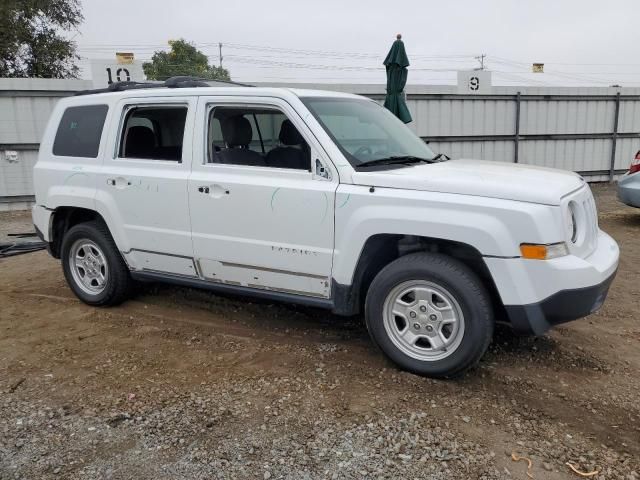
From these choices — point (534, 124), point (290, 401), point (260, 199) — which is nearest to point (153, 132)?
point (260, 199)

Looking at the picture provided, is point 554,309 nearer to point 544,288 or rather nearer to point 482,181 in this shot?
point 544,288

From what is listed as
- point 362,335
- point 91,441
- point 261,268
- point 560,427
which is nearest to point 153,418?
point 91,441

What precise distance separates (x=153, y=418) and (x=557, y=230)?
8.52 feet

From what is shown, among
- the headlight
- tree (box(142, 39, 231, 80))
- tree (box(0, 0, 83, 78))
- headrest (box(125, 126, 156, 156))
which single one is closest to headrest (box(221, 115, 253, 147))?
headrest (box(125, 126, 156, 156))

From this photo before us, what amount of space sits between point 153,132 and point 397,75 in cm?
485

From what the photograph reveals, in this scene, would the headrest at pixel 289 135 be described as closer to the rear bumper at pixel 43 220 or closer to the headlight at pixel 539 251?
the headlight at pixel 539 251

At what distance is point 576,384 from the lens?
3.56m

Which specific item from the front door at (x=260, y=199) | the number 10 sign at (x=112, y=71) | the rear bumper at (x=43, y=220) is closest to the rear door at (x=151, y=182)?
the front door at (x=260, y=199)

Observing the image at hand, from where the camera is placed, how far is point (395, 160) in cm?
407

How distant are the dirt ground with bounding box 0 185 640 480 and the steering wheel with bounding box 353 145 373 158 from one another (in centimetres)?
144

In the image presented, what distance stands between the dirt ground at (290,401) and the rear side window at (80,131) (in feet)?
A: 4.91

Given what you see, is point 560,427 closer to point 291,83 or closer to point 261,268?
point 261,268

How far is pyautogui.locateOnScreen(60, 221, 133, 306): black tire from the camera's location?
194 inches

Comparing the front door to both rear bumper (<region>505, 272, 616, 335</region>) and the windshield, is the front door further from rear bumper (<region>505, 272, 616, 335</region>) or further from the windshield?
rear bumper (<region>505, 272, 616, 335</region>)
